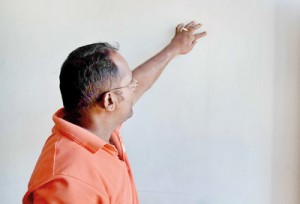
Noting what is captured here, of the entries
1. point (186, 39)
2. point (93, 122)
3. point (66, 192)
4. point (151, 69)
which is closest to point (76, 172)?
point (66, 192)

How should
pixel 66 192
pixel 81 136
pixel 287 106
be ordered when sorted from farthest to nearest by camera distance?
pixel 287 106 → pixel 81 136 → pixel 66 192

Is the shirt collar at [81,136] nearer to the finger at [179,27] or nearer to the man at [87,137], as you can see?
the man at [87,137]

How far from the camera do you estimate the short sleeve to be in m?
0.91

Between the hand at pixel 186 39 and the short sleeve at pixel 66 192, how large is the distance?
82cm

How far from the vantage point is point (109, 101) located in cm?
110

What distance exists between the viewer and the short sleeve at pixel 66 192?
907 millimetres

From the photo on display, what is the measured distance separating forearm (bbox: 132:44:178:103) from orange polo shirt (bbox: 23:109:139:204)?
466 millimetres

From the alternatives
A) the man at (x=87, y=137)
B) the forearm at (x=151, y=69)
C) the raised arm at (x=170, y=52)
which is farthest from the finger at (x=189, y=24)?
the man at (x=87, y=137)

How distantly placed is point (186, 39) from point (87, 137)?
72 cm

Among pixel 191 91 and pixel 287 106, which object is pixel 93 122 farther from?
pixel 287 106

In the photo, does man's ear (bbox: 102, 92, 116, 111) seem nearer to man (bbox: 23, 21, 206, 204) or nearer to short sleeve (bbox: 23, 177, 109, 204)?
man (bbox: 23, 21, 206, 204)

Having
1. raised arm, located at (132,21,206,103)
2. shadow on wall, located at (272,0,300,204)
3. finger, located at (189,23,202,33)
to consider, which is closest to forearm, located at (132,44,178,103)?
raised arm, located at (132,21,206,103)

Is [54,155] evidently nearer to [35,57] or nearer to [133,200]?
[133,200]

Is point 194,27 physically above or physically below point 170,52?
above
